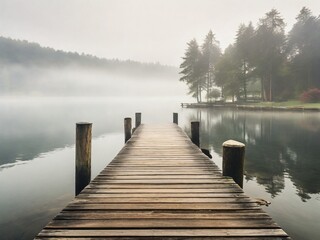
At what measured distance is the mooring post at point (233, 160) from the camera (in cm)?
580

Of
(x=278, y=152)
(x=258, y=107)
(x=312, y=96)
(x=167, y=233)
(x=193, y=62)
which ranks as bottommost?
(x=278, y=152)

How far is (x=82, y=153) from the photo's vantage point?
22.1 feet

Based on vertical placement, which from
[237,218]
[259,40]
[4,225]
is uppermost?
[259,40]

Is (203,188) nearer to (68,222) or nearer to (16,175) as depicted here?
(68,222)

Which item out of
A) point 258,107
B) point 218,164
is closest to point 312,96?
point 258,107

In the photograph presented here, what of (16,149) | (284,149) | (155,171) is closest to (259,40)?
(284,149)

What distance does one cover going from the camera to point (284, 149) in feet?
59.0

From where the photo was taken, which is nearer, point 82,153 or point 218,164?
point 82,153

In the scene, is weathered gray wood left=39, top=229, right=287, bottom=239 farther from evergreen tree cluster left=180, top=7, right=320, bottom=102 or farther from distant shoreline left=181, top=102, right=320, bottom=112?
evergreen tree cluster left=180, top=7, right=320, bottom=102

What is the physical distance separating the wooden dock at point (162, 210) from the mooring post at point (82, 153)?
73cm

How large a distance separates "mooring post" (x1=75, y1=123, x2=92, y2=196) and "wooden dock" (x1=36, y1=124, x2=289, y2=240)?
0.73 m

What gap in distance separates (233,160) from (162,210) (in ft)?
8.45

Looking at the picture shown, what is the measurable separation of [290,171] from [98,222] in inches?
475

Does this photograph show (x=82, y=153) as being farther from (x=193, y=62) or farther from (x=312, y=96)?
(x=193, y=62)
